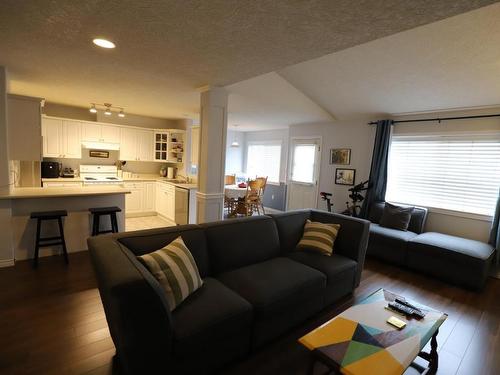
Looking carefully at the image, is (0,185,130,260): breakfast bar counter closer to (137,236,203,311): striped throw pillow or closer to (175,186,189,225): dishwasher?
(175,186,189,225): dishwasher

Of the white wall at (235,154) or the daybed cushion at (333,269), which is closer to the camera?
the daybed cushion at (333,269)

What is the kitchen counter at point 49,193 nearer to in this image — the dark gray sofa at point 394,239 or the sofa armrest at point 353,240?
the sofa armrest at point 353,240

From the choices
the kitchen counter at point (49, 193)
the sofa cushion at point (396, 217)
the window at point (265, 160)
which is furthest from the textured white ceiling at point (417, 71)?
the kitchen counter at point (49, 193)

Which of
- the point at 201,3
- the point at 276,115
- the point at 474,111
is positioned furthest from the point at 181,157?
the point at 474,111

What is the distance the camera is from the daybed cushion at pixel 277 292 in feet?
6.34

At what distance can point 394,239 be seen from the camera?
3857mm

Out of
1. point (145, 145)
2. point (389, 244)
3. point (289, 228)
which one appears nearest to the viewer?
point (289, 228)

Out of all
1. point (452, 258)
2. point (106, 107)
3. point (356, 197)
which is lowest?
point (452, 258)

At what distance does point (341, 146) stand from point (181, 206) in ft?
11.7

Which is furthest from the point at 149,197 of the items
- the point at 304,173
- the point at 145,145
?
the point at 304,173

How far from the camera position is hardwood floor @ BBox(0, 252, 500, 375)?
1.80 meters

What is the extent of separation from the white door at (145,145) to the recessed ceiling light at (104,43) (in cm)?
422

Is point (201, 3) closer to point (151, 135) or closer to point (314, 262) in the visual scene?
point (314, 262)

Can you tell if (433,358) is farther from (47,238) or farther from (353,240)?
(47,238)
